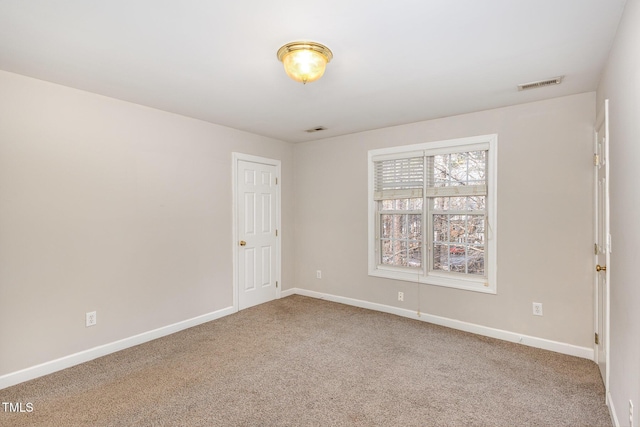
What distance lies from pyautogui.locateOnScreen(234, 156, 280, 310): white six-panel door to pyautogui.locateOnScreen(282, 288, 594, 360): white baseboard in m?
0.92

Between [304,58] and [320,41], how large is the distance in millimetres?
145

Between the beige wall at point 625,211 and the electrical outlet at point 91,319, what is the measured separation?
3.92 meters

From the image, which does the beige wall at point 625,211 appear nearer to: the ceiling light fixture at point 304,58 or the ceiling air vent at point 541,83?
the ceiling air vent at point 541,83

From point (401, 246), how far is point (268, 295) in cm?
211

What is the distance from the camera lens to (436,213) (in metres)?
3.91

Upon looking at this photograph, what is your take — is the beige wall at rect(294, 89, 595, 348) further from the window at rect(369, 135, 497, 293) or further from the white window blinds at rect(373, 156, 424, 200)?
the white window blinds at rect(373, 156, 424, 200)

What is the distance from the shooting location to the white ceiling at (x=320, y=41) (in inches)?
68.6

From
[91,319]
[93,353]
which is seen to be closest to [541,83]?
[91,319]

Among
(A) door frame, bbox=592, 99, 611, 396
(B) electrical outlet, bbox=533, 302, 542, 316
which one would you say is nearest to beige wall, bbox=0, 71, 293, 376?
(B) electrical outlet, bbox=533, 302, 542, 316

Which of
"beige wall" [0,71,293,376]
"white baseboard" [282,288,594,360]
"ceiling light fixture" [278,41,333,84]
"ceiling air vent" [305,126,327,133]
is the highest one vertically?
"ceiling air vent" [305,126,327,133]

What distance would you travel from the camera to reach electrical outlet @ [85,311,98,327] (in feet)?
9.68

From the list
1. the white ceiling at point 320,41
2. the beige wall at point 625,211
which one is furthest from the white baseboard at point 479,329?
the white ceiling at point 320,41

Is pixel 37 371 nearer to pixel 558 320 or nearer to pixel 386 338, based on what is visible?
pixel 386 338

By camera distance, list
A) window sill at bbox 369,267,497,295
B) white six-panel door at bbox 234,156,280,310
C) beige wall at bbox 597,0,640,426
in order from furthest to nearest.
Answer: white six-panel door at bbox 234,156,280,310, window sill at bbox 369,267,497,295, beige wall at bbox 597,0,640,426
